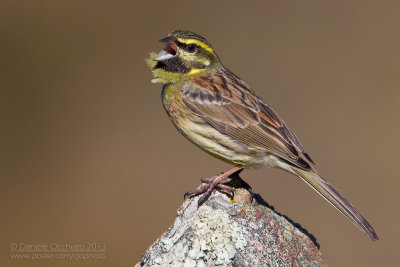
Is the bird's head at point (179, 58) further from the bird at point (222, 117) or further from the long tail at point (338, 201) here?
the long tail at point (338, 201)

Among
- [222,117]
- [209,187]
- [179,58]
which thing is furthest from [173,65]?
[209,187]

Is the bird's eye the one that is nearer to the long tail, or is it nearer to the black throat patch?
the black throat patch

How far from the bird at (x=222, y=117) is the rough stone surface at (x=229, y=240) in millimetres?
625

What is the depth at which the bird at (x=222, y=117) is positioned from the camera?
6.32 meters

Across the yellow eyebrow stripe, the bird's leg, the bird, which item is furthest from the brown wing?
→ the bird's leg

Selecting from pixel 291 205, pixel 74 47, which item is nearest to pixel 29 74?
pixel 74 47

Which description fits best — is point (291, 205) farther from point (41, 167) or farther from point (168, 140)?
point (41, 167)

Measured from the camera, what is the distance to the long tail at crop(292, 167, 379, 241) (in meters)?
5.95

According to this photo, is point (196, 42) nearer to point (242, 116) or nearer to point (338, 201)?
point (242, 116)

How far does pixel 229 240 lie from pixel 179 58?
2502 millimetres

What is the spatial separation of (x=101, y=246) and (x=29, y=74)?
174 inches

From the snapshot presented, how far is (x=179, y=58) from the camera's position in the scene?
6785 millimetres

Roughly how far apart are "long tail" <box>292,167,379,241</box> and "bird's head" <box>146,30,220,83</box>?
1.57 m

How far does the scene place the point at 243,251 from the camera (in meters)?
4.83
